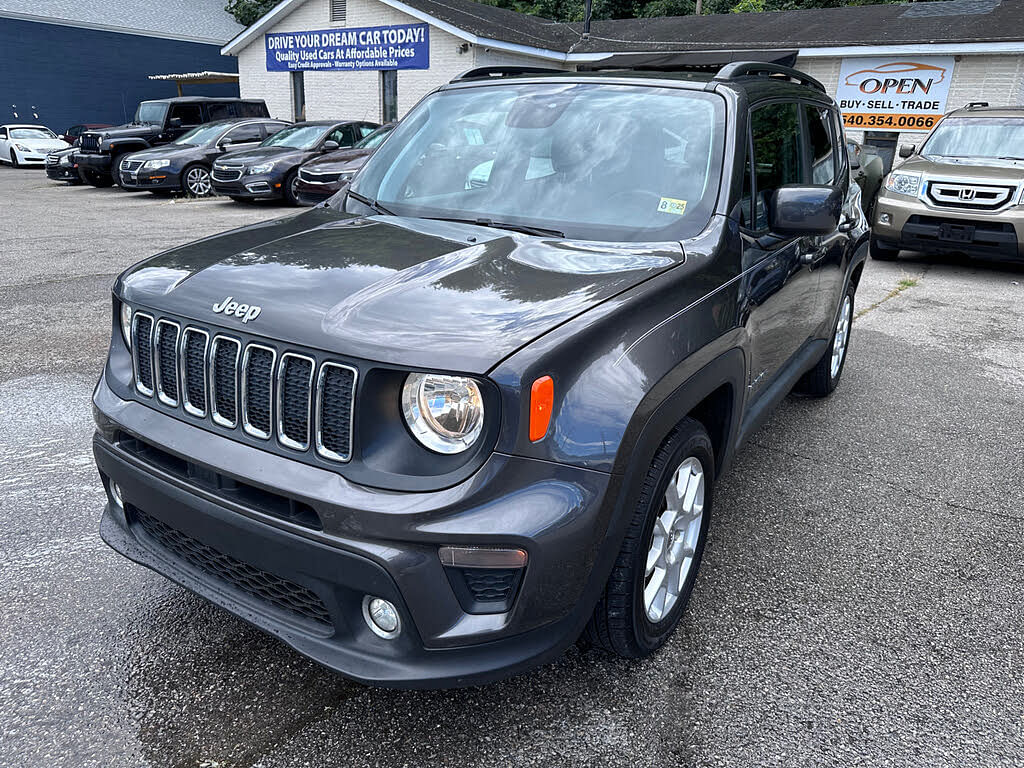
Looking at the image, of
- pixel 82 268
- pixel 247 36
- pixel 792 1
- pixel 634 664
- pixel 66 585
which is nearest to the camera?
pixel 634 664

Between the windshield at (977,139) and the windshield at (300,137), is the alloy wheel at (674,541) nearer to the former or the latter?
Answer: the windshield at (977,139)

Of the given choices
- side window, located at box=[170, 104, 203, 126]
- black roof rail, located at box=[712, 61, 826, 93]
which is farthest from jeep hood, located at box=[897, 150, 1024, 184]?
side window, located at box=[170, 104, 203, 126]

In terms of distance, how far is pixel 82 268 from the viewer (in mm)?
8492

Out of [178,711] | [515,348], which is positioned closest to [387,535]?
[515,348]

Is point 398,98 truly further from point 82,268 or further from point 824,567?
point 824,567

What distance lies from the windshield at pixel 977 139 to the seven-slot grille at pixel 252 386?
993 centimetres

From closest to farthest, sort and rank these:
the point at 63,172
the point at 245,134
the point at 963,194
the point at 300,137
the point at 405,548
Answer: the point at 405,548
the point at 963,194
the point at 300,137
the point at 245,134
the point at 63,172

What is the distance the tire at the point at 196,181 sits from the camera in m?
15.4

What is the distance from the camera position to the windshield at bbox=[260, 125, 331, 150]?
1443 centimetres

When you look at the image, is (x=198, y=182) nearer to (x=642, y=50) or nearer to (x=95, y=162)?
(x=95, y=162)

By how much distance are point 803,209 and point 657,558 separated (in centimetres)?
133

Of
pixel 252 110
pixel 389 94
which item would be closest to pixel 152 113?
pixel 252 110

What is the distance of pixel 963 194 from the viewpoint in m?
8.67

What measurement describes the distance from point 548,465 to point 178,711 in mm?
1328
